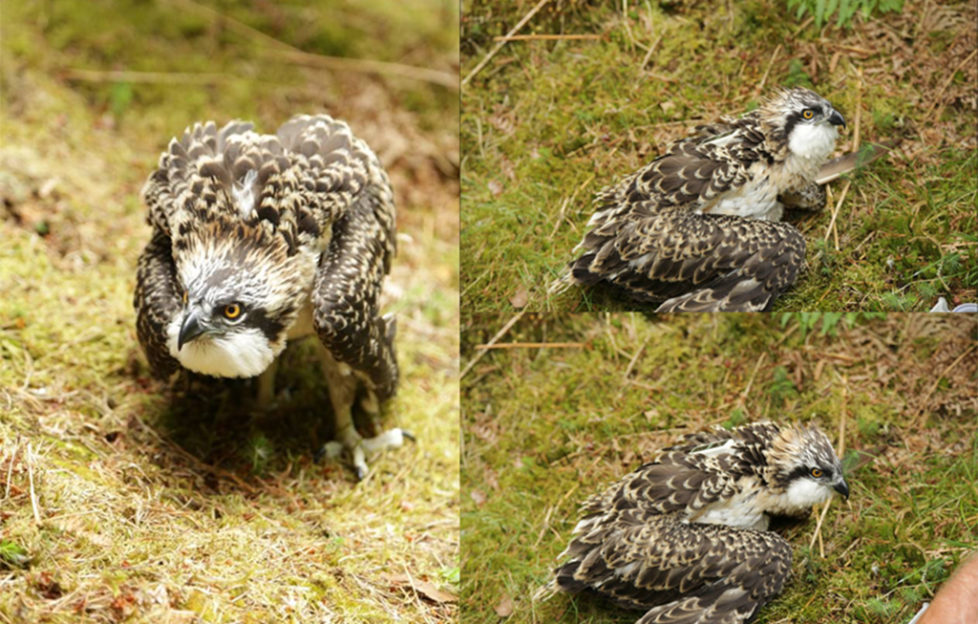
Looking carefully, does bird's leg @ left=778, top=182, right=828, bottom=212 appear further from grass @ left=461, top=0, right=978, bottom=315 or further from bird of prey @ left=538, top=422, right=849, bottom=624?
bird of prey @ left=538, top=422, right=849, bottom=624

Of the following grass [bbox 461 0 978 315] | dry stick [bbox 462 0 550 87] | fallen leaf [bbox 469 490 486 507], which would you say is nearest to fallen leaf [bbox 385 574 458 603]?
fallen leaf [bbox 469 490 486 507]

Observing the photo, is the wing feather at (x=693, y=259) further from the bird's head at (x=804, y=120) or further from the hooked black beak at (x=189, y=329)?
the hooked black beak at (x=189, y=329)

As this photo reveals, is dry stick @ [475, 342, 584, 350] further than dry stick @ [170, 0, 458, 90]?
No

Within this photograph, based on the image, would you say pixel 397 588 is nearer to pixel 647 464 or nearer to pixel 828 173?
pixel 647 464

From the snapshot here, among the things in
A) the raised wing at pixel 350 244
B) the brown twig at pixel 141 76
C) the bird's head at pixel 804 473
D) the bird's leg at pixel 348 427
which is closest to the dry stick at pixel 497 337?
the raised wing at pixel 350 244

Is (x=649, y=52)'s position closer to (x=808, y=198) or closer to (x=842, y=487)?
(x=808, y=198)
